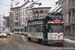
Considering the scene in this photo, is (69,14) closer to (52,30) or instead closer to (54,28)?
(54,28)

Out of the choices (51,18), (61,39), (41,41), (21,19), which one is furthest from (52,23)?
(21,19)

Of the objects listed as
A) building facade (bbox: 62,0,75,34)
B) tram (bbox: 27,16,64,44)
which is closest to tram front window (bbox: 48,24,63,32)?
tram (bbox: 27,16,64,44)

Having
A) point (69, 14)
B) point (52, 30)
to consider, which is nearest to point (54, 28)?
point (52, 30)

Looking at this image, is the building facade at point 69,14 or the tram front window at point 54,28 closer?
the tram front window at point 54,28

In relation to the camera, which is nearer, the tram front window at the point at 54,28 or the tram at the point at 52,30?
the tram at the point at 52,30

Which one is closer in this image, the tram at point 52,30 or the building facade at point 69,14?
the tram at point 52,30

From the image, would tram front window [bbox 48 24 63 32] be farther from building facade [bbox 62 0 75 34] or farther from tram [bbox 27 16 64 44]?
building facade [bbox 62 0 75 34]

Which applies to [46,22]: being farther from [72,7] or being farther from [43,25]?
[72,7]

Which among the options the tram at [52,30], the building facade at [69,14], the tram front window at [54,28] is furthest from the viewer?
the building facade at [69,14]

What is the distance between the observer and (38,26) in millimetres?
25062

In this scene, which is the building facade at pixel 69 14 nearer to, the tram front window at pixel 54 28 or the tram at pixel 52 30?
the tram at pixel 52 30

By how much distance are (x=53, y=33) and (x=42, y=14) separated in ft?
206

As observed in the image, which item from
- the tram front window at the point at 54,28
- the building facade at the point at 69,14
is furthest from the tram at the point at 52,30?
the building facade at the point at 69,14

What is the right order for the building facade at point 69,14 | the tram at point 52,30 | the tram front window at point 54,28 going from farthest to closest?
the building facade at point 69,14 → the tram front window at point 54,28 → the tram at point 52,30
